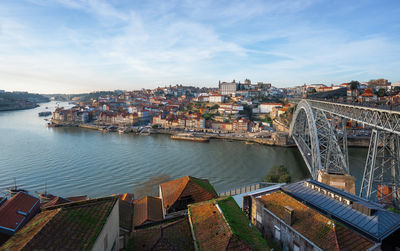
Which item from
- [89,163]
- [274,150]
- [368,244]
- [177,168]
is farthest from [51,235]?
[274,150]

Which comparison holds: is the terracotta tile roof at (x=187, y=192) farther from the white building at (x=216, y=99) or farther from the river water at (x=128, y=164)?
the white building at (x=216, y=99)

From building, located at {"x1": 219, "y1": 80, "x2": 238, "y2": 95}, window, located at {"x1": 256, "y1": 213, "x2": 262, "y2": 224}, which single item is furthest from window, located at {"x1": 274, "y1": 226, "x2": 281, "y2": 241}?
building, located at {"x1": 219, "y1": 80, "x2": 238, "y2": 95}

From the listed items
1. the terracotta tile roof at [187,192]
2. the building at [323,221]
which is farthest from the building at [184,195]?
the building at [323,221]

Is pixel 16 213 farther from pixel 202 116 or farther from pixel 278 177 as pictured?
pixel 202 116

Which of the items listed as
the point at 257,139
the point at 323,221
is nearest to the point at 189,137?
the point at 257,139

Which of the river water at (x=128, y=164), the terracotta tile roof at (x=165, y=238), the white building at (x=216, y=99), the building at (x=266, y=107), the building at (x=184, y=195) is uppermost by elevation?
the white building at (x=216, y=99)
